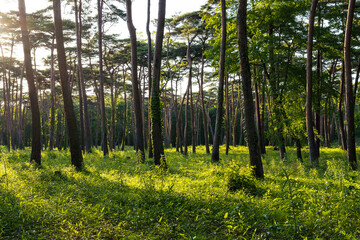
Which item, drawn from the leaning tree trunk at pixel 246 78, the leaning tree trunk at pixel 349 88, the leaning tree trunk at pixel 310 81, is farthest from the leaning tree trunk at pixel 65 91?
the leaning tree trunk at pixel 349 88

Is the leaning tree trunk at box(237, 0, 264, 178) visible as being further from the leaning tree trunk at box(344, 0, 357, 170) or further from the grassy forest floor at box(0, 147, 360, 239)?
the leaning tree trunk at box(344, 0, 357, 170)

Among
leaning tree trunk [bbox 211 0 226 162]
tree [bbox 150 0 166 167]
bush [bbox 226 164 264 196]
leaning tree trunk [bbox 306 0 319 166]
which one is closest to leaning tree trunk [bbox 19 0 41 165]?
tree [bbox 150 0 166 167]

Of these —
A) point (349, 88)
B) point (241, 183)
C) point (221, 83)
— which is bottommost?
point (241, 183)

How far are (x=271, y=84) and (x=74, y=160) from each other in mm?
10146

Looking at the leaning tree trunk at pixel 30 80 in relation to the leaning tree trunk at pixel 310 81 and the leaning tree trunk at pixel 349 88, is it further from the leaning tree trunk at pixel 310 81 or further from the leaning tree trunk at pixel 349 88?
the leaning tree trunk at pixel 349 88

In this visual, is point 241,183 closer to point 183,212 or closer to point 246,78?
point 183,212

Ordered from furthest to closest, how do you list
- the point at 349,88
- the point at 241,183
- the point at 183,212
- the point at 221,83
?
the point at 221,83
the point at 349,88
the point at 241,183
the point at 183,212

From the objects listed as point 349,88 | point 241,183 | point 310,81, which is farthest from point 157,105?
point 349,88

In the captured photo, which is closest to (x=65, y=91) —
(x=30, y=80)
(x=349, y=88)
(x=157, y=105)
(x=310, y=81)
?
(x=30, y=80)

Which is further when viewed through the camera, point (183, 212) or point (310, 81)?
point (310, 81)

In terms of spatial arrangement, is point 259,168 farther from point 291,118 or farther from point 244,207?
point 291,118

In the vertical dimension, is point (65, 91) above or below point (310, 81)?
below

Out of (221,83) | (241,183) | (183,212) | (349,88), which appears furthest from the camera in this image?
(221,83)

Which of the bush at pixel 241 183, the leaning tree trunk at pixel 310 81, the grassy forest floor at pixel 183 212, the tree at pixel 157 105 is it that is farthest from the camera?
the leaning tree trunk at pixel 310 81
